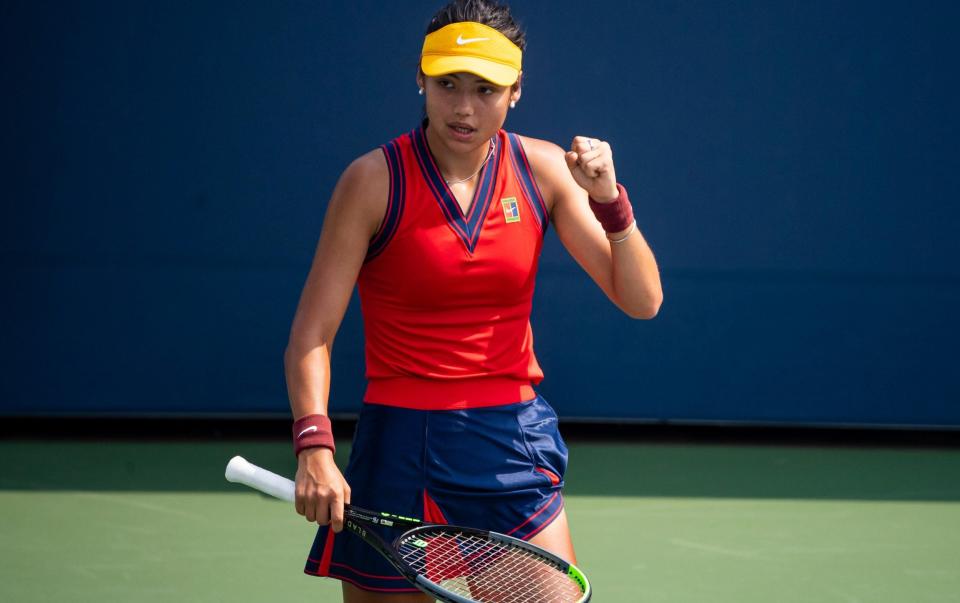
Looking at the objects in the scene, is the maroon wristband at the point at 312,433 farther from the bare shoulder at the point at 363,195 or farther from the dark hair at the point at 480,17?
the dark hair at the point at 480,17

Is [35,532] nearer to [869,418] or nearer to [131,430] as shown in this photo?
[131,430]

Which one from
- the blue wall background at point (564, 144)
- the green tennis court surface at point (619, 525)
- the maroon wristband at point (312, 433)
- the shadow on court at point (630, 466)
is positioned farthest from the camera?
the blue wall background at point (564, 144)

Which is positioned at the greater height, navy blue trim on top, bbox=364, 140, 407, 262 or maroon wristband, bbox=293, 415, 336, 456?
navy blue trim on top, bbox=364, 140, 407, 262

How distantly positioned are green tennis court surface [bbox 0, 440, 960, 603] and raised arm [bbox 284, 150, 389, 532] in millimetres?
1714

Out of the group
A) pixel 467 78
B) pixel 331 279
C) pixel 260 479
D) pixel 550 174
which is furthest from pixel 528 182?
pixel 260 479

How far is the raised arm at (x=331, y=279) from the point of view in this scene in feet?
8.52

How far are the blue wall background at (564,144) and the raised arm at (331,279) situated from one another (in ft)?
11.0

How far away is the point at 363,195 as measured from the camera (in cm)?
266

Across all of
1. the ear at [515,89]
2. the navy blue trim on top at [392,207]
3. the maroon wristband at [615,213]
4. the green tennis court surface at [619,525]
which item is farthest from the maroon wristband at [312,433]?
the green tennis court surface at [619,525]

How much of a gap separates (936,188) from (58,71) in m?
3.91

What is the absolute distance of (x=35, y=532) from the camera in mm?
4738

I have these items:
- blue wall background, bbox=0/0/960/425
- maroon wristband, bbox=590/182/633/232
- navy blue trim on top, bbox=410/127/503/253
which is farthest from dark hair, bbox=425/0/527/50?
blue wall background, bbox=0/0/960/425

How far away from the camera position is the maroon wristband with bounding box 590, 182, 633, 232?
2.66m

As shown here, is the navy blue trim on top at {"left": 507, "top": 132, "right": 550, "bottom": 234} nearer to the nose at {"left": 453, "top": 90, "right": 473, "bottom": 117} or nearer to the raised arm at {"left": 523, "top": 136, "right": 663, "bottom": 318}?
the raised arm at {"left": 523, "top": 136, "right": 663, "bottom": 318}
